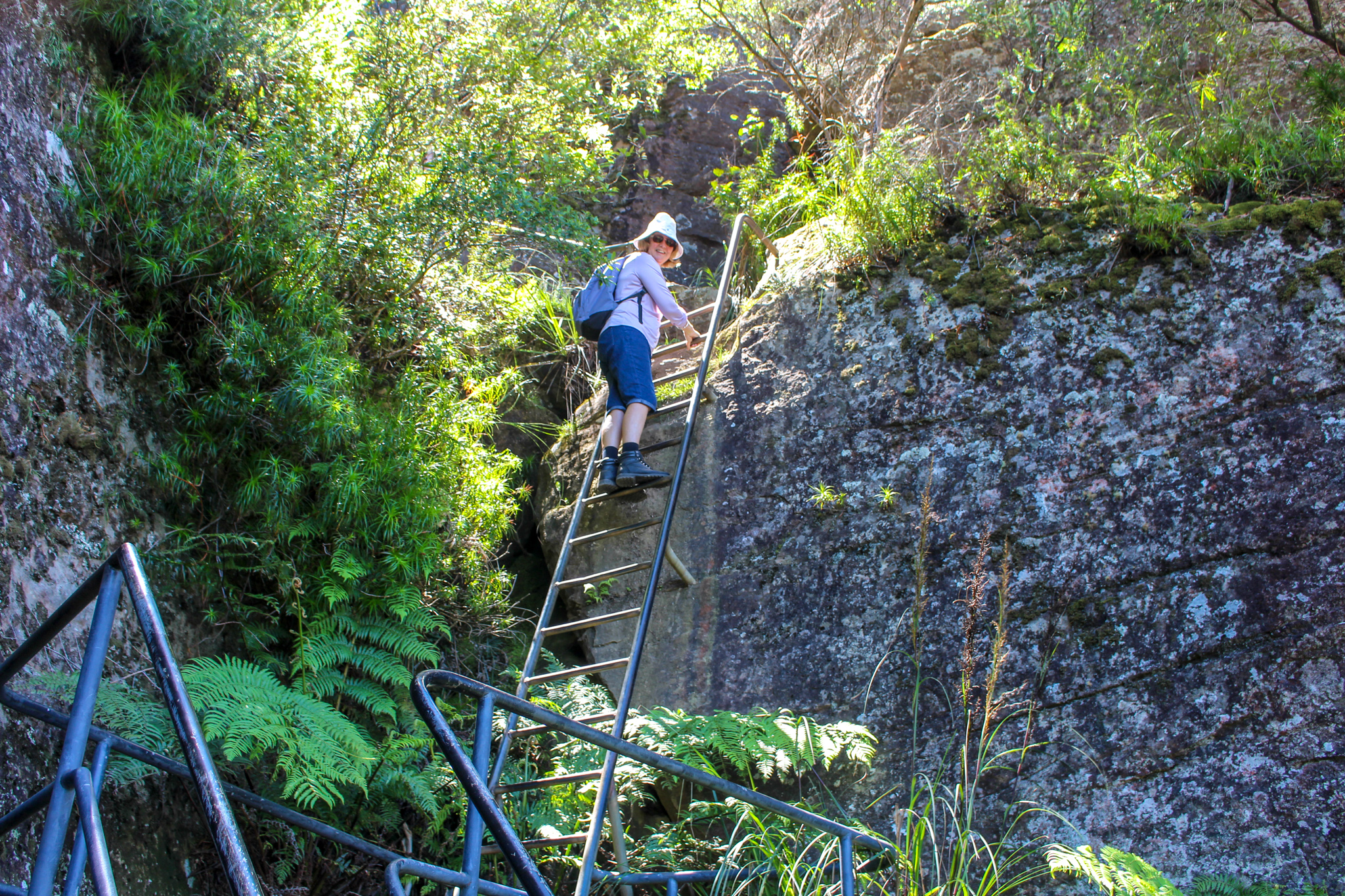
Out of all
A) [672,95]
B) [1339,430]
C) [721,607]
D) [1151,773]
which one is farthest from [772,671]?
[672,95]

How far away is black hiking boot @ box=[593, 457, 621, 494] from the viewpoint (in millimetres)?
4965

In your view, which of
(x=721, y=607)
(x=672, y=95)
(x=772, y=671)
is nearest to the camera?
(x=772, y=671)

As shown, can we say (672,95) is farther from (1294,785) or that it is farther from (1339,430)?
(1294,785)

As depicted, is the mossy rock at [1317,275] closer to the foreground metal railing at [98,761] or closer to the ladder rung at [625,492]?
the ladder rung at [625,492]

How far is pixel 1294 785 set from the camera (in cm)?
326

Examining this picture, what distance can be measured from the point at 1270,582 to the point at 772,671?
6.81 ft

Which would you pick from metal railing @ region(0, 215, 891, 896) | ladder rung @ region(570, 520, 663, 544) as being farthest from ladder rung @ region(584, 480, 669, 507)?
metal railing @ region(0, 215, 891, 896)

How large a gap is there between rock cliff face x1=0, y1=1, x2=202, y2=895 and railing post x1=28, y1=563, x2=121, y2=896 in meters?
1.35

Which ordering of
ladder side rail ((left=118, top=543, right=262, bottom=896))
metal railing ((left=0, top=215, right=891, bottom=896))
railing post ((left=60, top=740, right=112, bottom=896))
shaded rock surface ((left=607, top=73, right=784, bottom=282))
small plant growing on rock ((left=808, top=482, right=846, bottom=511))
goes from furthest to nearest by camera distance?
shaded rock surface ((left=607, top=73, right=784, bottom=282)), small plant growing on rock ((left=808, top=482, right=846, bottom=511)), railing post ((left=60, top=740, right=112, bottom=896)), metal railing ((left=0, top=215, right=891, bottom=896)), ladder side rail ((left=118, top=543, right=262, bottom=896))

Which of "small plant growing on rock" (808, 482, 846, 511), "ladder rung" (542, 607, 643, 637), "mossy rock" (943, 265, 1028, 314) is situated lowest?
"ladder rung" (542, 607, 643, 637)

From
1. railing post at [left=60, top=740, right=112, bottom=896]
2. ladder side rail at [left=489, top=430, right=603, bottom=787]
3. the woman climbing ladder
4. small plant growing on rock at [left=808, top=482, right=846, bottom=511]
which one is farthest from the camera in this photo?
the woman climbing ladder

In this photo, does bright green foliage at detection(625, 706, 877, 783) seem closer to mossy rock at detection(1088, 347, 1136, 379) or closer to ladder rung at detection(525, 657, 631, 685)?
ladder rung at detection(525, 657, 631, 685)

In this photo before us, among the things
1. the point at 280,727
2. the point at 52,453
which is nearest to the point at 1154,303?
the point at 280,727

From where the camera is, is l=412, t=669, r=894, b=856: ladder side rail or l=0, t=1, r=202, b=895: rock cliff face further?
l=0, t=1, r=202, b=895: rock cliff face
